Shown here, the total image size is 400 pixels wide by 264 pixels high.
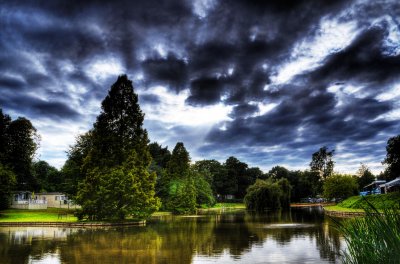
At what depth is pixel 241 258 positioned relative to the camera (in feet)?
54.7

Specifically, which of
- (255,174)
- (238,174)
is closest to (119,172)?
(238,174)

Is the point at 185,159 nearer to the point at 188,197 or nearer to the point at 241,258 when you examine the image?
the point at 188,197

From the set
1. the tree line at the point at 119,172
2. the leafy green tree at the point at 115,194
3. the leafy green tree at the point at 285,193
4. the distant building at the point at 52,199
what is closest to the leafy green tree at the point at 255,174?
the tree line at the point at 119,172

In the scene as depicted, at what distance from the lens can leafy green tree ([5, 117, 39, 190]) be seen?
62.8 m

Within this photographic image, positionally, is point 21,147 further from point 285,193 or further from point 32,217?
point 285,193

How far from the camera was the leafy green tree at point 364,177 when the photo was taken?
123244 mm

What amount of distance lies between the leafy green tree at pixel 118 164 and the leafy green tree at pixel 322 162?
286ft

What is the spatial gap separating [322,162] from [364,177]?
714 inches

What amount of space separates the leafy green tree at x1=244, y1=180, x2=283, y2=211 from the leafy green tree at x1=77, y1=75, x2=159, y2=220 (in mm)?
38913

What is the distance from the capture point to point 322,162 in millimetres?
120562

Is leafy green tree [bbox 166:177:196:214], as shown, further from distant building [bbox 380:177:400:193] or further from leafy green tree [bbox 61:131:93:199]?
distant building [bbox 380:177:400:193]

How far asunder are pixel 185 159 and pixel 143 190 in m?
39.6

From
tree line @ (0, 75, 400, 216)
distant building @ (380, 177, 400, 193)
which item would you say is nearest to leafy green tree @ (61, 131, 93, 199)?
tree line @ (0, 75, 400, 216)

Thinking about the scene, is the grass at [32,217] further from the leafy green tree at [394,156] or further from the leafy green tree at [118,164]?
the leafy green tree at [394,156]
